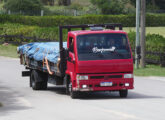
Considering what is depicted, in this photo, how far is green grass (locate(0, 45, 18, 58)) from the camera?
45.9m

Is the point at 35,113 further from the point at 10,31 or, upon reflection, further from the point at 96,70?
the point at 10,31

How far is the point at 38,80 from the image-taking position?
23.5 metres

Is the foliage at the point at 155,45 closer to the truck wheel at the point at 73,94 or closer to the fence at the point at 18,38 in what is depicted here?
the fence at the point at 18,38

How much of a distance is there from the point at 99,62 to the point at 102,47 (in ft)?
2.03

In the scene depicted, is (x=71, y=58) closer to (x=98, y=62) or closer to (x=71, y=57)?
(x=71, y=57)

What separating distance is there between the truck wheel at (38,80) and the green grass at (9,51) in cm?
2110

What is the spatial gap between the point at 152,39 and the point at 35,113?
23.5 meters

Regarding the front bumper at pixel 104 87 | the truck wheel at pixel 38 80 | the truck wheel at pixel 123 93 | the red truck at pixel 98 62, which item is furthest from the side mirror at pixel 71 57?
the truck wheel at pixel 38 80

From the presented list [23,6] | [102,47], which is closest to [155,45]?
[102,47]

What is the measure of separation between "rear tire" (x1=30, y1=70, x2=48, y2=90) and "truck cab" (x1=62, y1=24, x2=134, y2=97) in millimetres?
3527

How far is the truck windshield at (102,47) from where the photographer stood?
65.0 feet

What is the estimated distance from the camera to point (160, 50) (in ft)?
121

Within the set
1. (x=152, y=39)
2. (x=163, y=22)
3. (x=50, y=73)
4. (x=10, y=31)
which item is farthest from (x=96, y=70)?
(x=163, y=22)

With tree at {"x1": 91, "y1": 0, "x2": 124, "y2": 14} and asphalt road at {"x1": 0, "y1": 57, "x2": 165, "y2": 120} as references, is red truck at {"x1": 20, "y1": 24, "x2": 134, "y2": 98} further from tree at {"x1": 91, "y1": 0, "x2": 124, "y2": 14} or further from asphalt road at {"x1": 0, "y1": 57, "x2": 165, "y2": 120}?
tree at {"x1": 91, "y1": 0, "x2": 124, "y2": 14}
